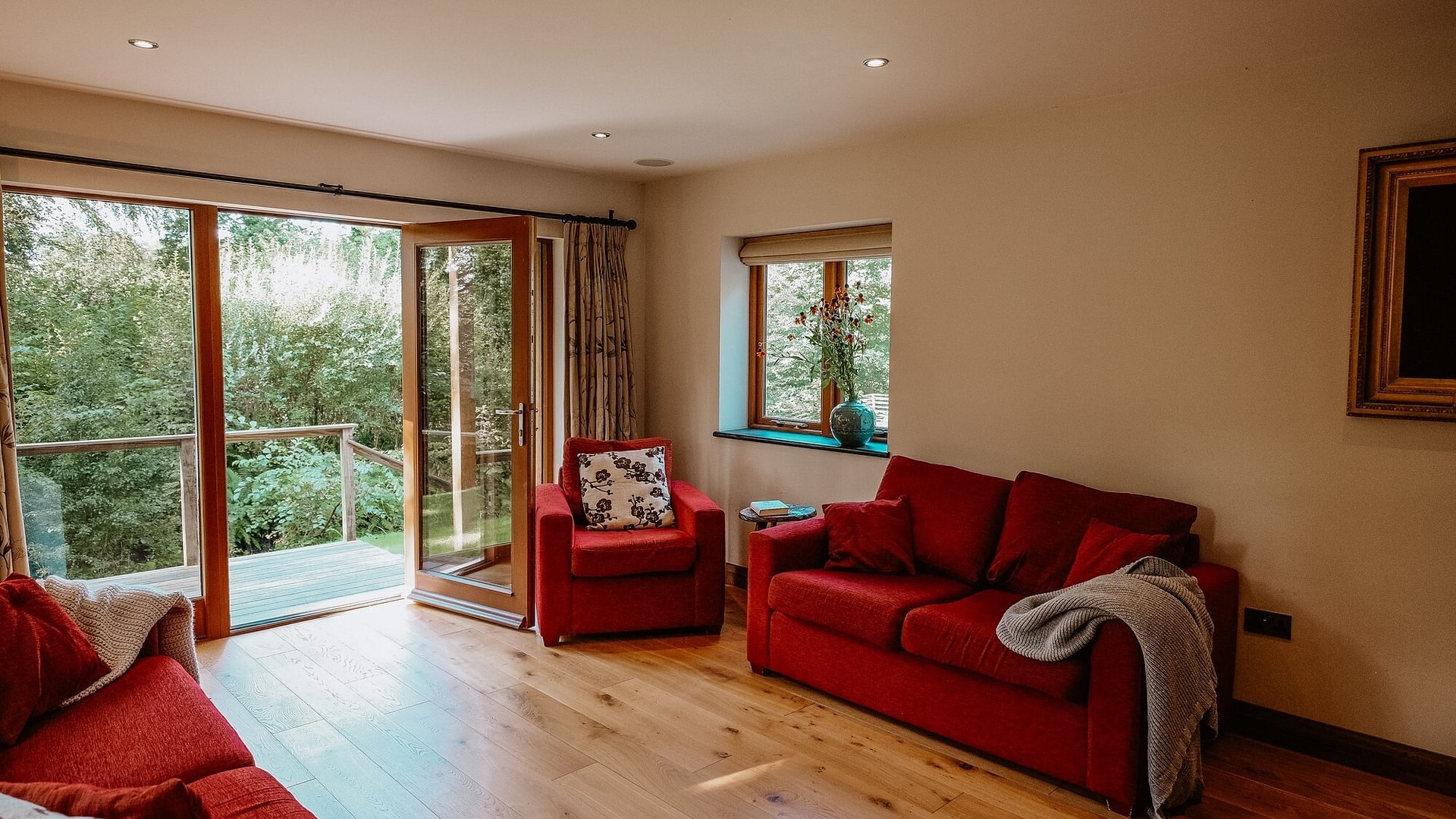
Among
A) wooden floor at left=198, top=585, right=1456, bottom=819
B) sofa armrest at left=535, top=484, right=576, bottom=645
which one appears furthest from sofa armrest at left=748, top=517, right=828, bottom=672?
sofa armrest at left=535, top=484, right=576, bottom=645

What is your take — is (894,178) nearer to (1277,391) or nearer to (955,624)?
(1277,391)

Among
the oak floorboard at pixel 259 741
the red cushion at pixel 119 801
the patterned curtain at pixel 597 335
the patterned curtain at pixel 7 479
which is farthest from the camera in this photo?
the patterned curtain at pixel 597 335

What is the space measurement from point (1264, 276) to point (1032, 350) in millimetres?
920

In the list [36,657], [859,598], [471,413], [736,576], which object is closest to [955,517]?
[859,598]

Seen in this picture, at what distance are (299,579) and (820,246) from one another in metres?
3.69

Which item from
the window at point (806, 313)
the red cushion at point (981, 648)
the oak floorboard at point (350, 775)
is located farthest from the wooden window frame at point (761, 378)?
the oak floorboard at point (350, 775)

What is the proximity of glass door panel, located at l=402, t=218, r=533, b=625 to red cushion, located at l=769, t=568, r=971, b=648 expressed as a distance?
5.24 feet

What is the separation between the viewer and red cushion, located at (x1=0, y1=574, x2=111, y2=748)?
2020 millimetres

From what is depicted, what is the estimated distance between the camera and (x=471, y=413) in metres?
4.74

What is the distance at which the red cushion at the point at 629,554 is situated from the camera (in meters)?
4.10

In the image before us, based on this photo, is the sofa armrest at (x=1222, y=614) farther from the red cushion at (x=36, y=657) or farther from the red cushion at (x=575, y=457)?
the red cushion at (x=36, y=657)

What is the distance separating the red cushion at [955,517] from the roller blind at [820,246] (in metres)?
1.27

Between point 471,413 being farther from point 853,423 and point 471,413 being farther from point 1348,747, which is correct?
point 1348,747

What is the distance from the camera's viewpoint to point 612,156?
4.87 m
